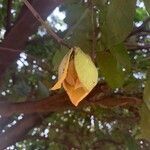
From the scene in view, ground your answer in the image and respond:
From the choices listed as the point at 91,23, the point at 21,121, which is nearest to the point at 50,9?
the point at 21,121

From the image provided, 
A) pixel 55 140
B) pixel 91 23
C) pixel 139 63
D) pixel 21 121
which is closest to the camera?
pixel 91 23

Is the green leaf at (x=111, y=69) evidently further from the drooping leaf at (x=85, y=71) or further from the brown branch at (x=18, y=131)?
the brown branch at (x=18, y=131)

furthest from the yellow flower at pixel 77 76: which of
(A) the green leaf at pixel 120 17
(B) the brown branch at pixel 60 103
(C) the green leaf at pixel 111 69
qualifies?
(B) the brown branch at pixel 60 103

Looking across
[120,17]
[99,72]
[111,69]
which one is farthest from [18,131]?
[120,17]

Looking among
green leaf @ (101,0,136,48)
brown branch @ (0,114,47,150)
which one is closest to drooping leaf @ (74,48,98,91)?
green leaf @ (101,0,136,48)

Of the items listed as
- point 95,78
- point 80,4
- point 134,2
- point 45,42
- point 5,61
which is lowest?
point 95,78

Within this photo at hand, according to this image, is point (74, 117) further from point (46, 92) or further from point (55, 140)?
point (46, 92)
